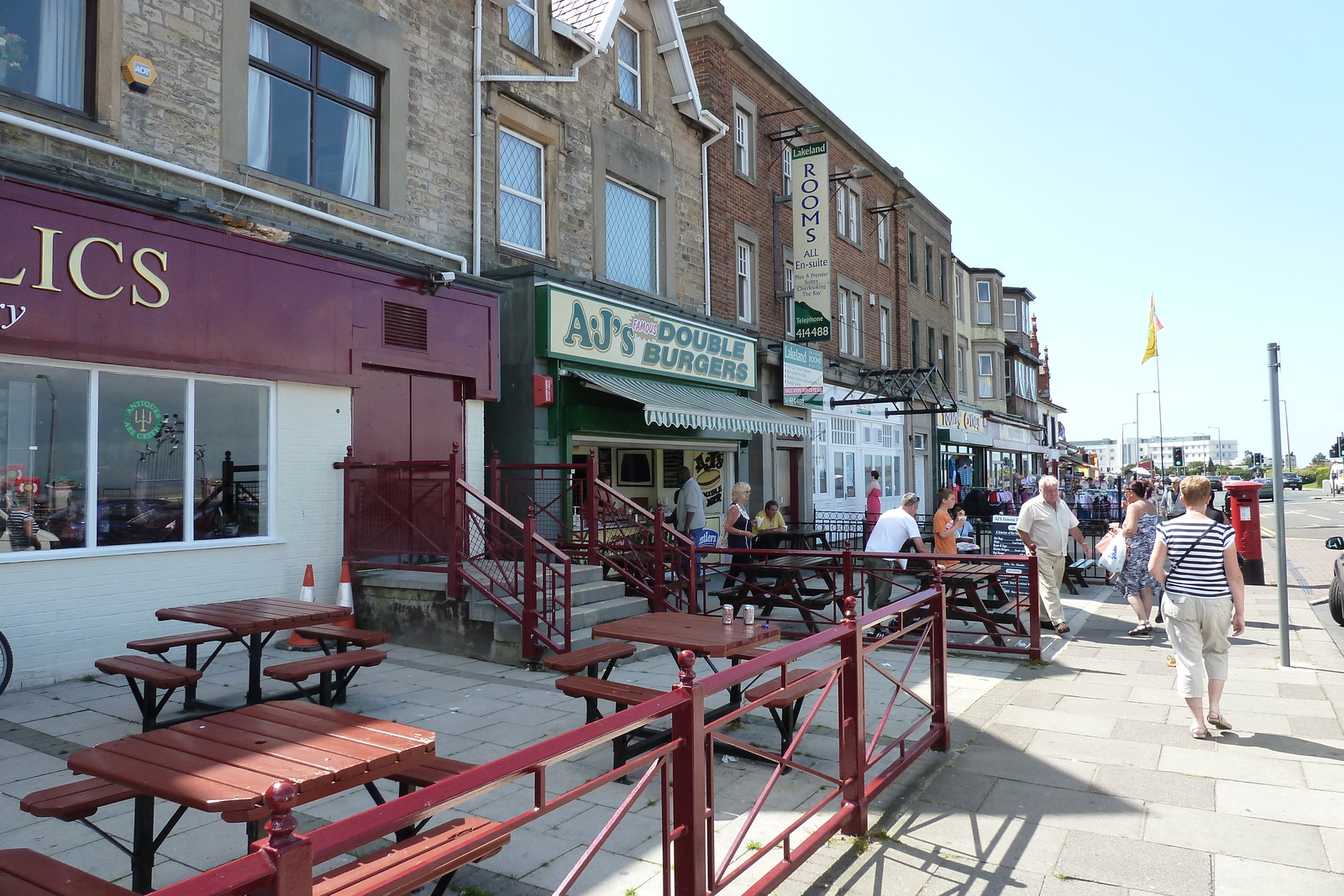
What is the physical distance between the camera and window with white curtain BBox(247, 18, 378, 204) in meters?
9.12

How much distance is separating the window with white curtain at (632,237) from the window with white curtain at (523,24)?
2417 millimetres

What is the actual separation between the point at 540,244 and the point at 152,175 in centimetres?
554

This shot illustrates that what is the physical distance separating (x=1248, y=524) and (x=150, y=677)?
13978mm

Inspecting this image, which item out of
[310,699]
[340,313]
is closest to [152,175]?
[340,313]

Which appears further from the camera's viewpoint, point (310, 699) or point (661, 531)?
point (661, 531)

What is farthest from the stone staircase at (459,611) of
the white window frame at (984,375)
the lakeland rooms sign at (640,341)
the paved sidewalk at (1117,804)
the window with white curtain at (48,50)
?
the white window frame at (984,375)

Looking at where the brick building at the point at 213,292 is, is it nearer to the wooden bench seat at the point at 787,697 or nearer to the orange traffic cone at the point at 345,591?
the orange traffic cone at the point at 345,591

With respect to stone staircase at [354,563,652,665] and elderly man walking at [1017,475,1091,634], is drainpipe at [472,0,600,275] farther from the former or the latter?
elderly man walking at [1017,475,1091,634]

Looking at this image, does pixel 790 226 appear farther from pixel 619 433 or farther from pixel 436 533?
pixel 436 533

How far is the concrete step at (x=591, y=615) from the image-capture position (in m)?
8.06

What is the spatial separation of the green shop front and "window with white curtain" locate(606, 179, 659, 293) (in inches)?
28.6

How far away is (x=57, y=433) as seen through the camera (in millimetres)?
7301

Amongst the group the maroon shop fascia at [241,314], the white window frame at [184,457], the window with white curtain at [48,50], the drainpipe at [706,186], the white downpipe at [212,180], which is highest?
the drainpipe at [706,186]

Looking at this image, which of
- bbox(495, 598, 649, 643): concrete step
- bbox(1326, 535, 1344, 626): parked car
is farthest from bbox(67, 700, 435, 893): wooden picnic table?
bbox(1326, 535, 1344, 626): parked car
